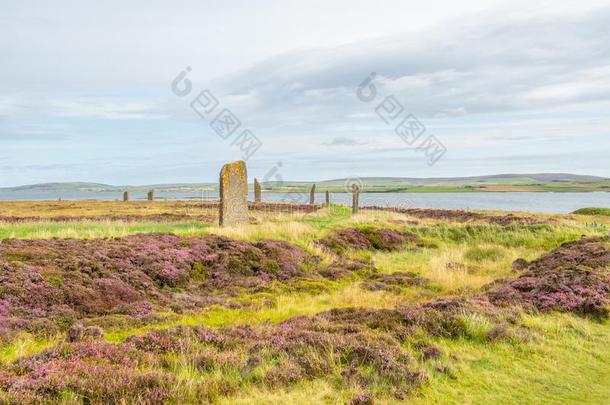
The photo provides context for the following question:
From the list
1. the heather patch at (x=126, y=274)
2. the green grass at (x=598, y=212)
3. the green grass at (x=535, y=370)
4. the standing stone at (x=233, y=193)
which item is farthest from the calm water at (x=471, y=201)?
the green grass at (x=535, y=370)

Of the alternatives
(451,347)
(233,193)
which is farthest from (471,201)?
(451,347)

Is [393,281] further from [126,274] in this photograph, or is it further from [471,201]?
[471,201]

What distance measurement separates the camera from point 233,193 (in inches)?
979

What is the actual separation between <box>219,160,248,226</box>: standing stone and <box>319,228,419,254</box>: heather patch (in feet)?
14.6

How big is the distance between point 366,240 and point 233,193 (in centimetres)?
736

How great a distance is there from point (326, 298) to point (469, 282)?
5627mm

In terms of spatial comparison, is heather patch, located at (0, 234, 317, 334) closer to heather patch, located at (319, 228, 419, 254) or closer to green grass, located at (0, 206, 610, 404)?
green grass, located at (0, 206, 610, 404)

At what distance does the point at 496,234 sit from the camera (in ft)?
92.6

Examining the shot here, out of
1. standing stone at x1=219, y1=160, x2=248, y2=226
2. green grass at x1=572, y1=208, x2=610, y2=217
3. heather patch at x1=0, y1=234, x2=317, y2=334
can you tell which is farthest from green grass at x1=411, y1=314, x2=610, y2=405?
green grass at x1=572, y1=208, x2=610, y2=217

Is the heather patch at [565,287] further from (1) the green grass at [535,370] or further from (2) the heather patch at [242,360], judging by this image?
(2) the heather patch at [242,360]

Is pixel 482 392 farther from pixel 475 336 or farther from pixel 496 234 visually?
pixel 496 234

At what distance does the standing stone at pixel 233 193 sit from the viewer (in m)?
24.3

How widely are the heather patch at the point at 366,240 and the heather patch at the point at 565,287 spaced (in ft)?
28.7

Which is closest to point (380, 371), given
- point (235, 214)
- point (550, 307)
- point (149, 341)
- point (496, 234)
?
point (149, 341)
